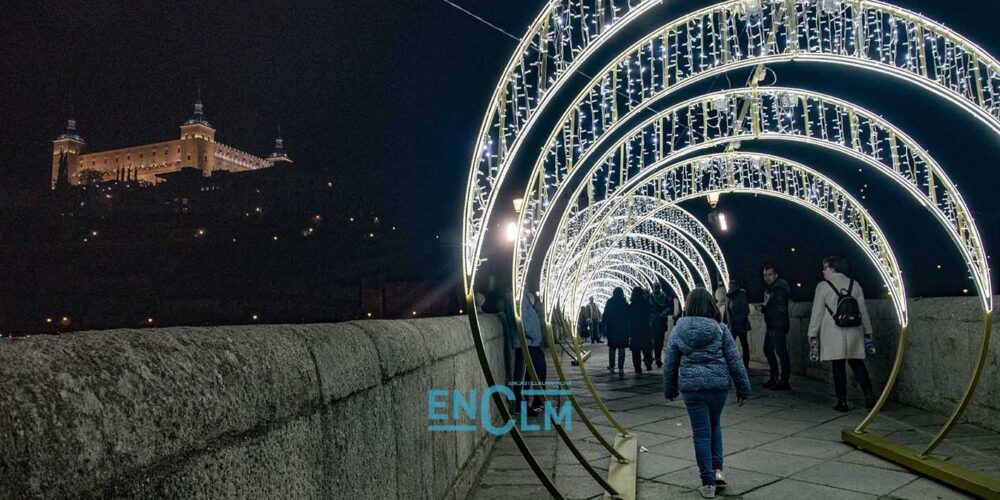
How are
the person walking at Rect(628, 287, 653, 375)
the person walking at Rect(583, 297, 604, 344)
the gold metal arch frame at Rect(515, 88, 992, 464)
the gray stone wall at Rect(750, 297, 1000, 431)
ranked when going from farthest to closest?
the person walking at Rect(583, 297, 604, 344), the person walking at Rect(628, 287, 653, 375), the gray stone wall at Rect(750, 297, 1000, 431), the gold metal arch frame at Rect(515, 88, 992, 464)

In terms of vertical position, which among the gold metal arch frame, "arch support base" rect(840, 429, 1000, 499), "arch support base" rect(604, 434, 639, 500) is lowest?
"arch support base" rect(604, 434, 639, 500)

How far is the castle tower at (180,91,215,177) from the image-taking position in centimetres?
11019

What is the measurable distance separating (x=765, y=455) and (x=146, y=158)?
388ft

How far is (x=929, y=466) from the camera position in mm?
5496

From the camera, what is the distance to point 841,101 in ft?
24.0

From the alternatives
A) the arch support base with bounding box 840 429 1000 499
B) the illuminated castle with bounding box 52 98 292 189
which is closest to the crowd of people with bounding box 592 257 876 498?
the arch support base with bounding box 840 429 1000 499

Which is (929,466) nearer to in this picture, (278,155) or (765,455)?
(765,455)

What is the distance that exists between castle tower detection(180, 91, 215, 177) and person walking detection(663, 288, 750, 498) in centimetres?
11105

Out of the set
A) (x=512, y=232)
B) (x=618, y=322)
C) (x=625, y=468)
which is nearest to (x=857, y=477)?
(x=625, y=468)

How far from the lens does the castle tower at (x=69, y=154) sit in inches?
4264

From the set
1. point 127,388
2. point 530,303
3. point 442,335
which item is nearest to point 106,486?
point 127,388

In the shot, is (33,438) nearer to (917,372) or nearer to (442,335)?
(442,335)

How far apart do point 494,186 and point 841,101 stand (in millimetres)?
4927

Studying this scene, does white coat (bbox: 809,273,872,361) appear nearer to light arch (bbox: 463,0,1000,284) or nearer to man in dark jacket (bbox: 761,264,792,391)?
man in dark jacket (bbox: 761,264,792,391)
